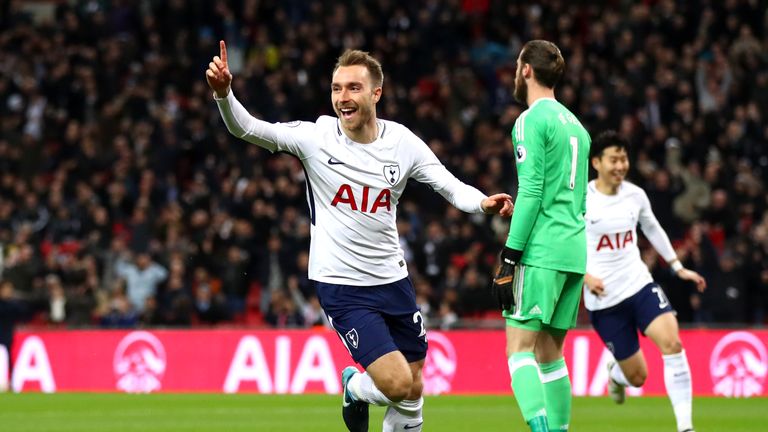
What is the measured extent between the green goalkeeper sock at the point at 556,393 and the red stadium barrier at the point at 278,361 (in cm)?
856

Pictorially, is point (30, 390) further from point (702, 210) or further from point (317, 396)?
point (702, 210)

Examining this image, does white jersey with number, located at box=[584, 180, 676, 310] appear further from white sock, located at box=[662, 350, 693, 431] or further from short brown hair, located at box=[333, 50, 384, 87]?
short brown hair, located at box=[333, 50, 384, 87]

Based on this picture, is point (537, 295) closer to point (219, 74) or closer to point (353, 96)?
point (353, 96)

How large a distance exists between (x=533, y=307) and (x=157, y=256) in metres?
13.2

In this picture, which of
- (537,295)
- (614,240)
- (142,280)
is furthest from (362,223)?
(142,280)

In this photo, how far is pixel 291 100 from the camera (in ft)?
73.0

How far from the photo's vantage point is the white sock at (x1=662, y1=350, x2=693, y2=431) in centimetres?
992

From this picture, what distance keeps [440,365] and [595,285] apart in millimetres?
7214

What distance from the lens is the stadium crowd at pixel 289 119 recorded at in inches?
761

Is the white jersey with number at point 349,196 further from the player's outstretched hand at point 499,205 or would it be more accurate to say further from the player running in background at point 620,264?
the player running in background at point 620,264

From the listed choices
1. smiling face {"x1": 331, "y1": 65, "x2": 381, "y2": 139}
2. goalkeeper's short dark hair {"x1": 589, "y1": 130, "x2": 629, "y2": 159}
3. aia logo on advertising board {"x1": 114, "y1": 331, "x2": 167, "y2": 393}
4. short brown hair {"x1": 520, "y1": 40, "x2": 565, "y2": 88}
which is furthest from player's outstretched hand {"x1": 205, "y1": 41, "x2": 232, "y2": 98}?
aia logo on advertising board {"x1": 114, "y1": 331, "x2": 167, "y2": 393}

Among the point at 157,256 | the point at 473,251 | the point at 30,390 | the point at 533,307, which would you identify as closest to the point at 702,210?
the point at 473,251

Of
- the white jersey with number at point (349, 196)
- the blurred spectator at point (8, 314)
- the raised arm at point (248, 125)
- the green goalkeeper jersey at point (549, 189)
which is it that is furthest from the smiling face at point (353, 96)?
the blurred spectator at point (8, 314)

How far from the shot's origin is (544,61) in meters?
8.03
